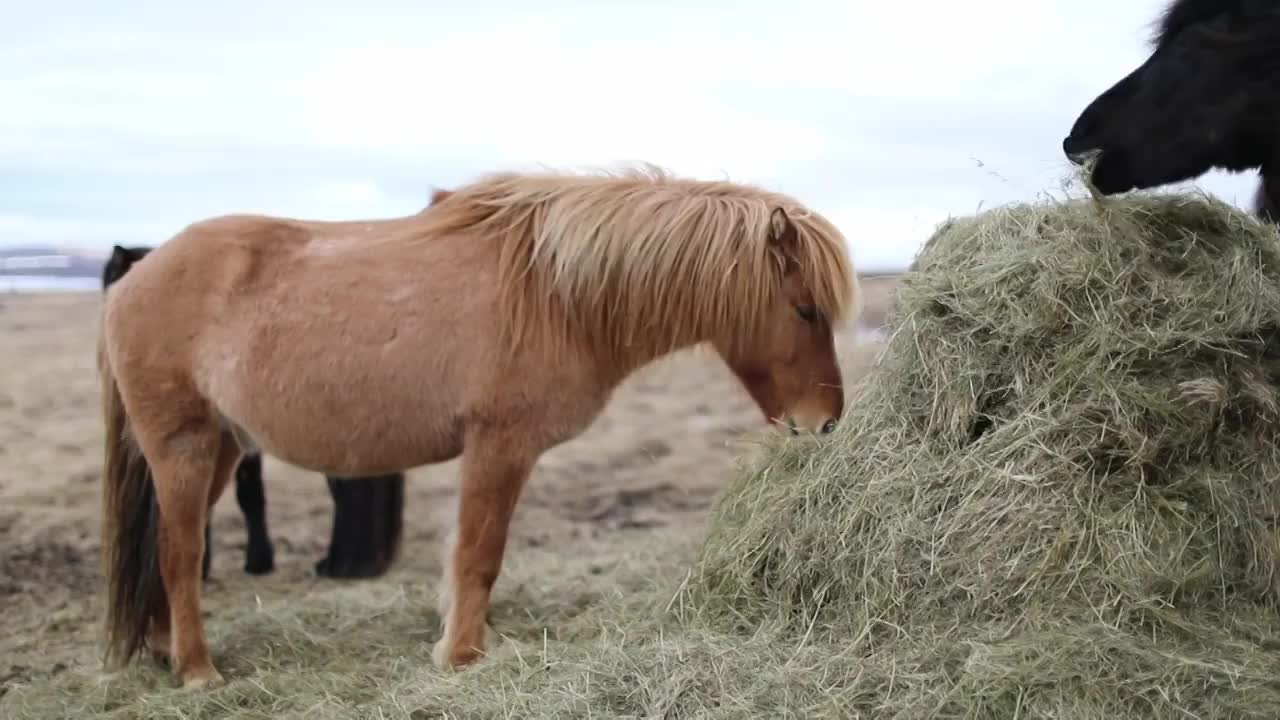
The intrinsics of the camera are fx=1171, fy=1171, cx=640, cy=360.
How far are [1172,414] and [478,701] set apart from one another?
195cm

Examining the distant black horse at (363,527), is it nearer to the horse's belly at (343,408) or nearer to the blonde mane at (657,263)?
the horse's belly at (343,408)

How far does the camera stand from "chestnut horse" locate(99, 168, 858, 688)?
362 centimetres

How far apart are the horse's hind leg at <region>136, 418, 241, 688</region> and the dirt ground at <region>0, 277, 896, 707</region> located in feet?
2.07

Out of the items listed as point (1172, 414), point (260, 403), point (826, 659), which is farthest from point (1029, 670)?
point (260, 403)

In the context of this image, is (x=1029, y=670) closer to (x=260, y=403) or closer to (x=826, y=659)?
(x=826, y=659)

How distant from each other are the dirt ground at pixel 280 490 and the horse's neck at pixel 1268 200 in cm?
115

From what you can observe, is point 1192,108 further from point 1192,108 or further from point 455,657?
point 455,657

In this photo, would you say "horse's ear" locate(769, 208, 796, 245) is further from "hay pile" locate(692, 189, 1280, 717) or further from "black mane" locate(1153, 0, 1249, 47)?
"black mane" locate(1153, 0, 1249, 47)

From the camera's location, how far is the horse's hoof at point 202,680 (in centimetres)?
371

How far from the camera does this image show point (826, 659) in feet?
9.70

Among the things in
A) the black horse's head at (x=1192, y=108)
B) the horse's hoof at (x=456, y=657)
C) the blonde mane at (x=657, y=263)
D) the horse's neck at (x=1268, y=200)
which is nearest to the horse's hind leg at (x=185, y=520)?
the horse's hoof at (x=456, y=657)

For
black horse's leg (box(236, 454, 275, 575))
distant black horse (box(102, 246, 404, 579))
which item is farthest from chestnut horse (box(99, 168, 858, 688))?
black horse's leg (box(236, 454, 275, 575))

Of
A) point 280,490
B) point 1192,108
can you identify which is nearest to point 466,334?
→ point 1192,108

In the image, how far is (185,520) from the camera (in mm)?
3818
